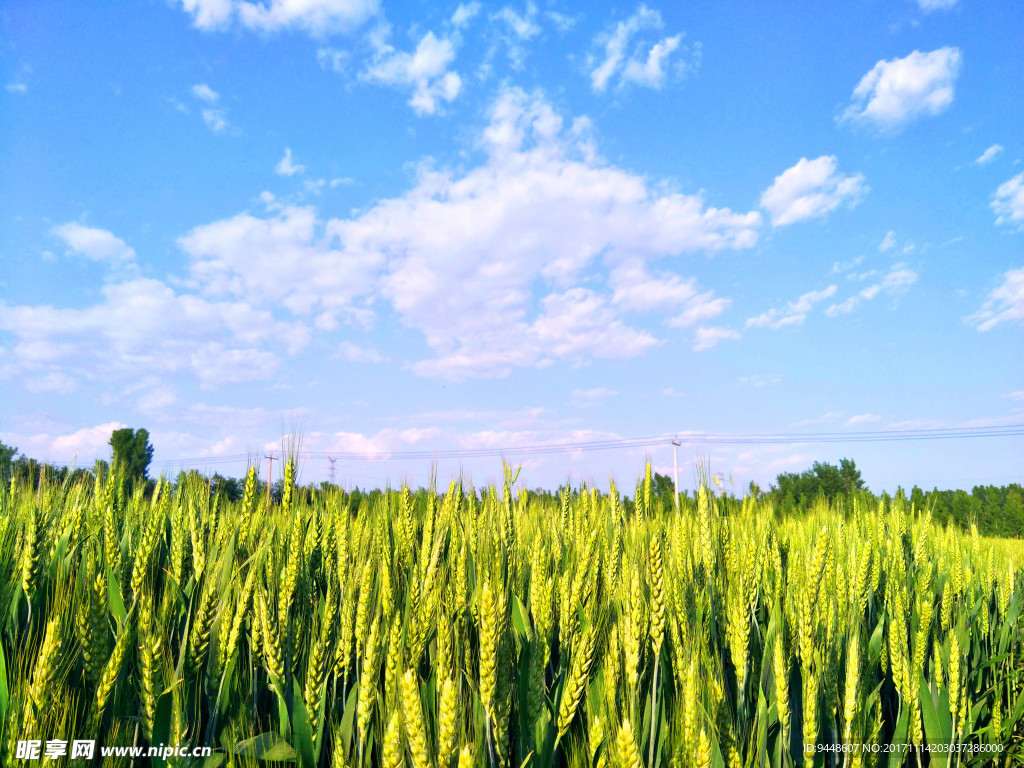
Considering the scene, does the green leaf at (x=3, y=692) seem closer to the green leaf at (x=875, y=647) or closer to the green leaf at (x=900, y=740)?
the green leaf at (x=900, y=740)

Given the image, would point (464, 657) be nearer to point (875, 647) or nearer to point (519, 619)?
point (519, 619)

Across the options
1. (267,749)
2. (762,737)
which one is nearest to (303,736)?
(267,749)

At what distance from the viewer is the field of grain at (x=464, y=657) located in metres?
1.48

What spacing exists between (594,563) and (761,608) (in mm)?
940

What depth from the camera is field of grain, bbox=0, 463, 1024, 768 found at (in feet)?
4.87

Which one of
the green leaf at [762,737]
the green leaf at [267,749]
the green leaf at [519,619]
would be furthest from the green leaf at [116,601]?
the green leaf at [762,737]

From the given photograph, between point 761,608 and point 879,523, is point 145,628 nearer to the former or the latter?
point 761,608

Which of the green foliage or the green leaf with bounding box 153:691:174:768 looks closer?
the green leaf with bounding box 153:691:174:768

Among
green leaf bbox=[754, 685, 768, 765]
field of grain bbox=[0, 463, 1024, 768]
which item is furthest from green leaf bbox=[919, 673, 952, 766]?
green leaf bbox=[754, 685, 768, 765]

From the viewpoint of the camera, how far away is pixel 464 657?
1.81m

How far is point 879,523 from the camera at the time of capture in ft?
18.3

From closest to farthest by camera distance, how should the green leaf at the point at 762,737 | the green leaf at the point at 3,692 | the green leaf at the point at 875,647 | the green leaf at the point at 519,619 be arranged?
the green leaf at the point at 3,692
the green leaf at the point at 762,737
the green leaf at the point at 519,619
the green leaf at the point at 875,647

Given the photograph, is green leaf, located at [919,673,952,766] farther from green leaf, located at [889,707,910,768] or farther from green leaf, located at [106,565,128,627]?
green leaf, located at [106,565,128,627]

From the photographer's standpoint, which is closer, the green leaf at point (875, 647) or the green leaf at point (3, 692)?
the green leaf at point (3, 692)
